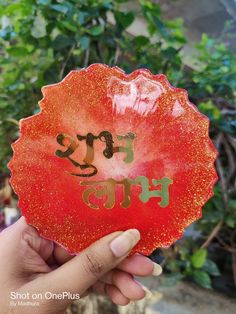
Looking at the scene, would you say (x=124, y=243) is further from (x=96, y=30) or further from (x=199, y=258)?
(x=96, y=30)

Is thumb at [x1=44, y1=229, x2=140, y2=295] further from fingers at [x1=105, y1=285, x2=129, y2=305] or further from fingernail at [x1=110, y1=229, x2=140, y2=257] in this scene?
fingers at [x1=105, y1=285, x2=129, y2=305]

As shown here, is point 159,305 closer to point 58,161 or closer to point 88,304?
point 88,304

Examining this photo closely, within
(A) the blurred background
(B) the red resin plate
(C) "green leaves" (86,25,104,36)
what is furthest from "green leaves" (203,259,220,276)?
(C) "green leaves" (86,25,104,36)

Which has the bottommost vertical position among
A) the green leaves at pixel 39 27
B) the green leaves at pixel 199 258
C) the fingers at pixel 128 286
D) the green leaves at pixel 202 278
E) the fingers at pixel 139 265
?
the green leaves at pixel 202 278

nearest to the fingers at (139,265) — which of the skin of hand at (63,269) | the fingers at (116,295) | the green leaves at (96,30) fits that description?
the skin of hand at (63,269)

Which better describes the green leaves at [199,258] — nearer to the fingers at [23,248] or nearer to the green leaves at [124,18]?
the fingers at [23,248]
